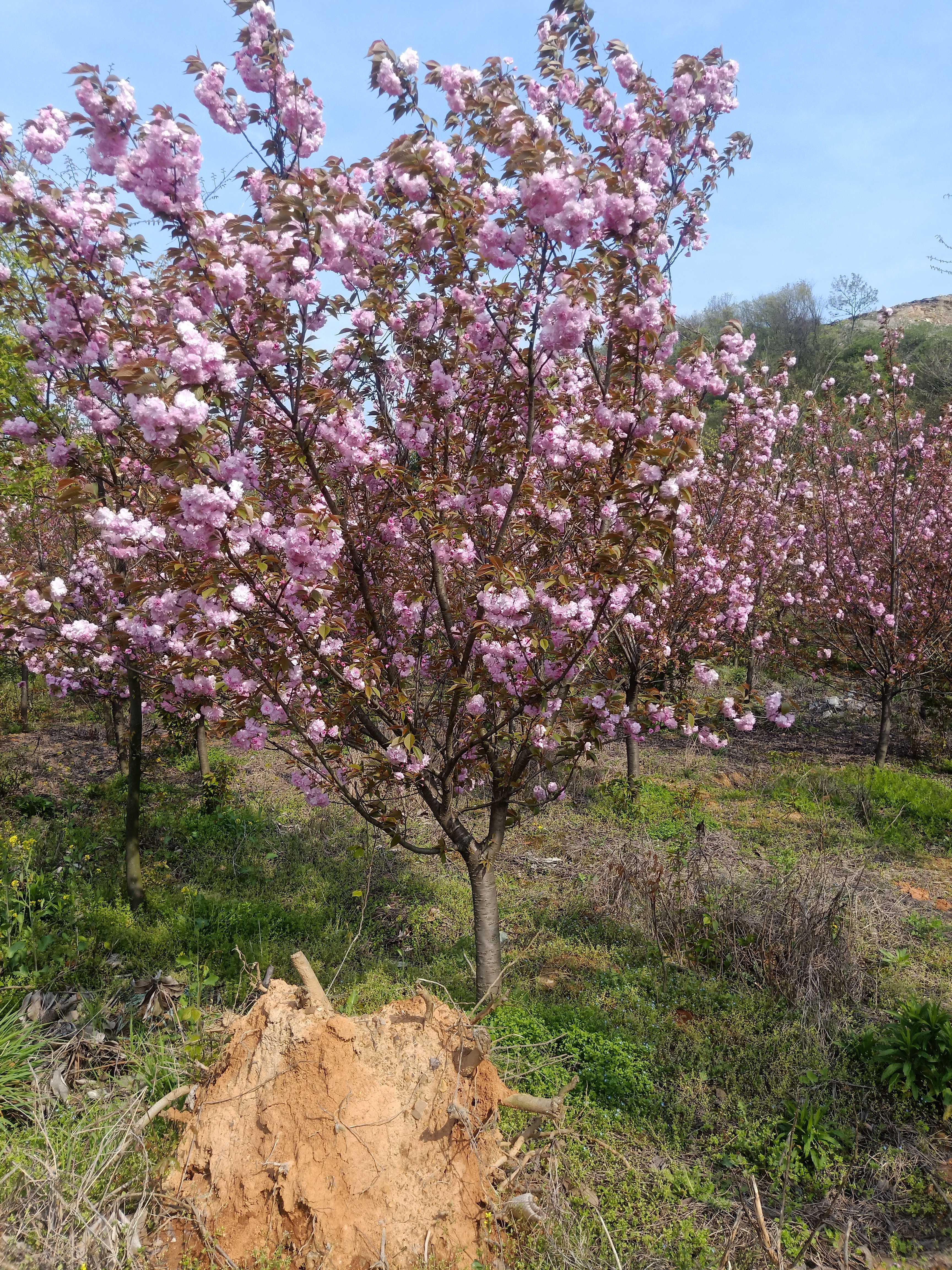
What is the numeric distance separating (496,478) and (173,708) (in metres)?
3.24

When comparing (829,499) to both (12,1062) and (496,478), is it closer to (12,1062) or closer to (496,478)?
(496,478)

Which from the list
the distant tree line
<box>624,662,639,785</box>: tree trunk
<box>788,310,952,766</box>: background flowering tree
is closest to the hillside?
the distant tree line

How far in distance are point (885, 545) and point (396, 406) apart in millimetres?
8691

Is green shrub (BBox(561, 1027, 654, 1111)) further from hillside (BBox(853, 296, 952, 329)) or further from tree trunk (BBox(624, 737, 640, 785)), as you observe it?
hillside (BBox(853, 296, 952, 329))

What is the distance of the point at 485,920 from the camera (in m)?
3.98

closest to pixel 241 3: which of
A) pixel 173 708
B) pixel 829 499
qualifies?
pixel 173 708

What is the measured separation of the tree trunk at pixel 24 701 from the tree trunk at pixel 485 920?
8.39 metres

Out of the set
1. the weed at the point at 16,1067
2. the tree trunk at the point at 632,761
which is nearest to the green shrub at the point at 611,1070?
the weed at the point at 16,1067

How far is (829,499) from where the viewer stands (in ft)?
38.1

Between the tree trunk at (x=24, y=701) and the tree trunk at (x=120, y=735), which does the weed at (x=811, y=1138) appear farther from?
the tree trunk at (x=24, y=701)

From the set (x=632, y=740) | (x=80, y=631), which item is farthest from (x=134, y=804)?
(x=632, y=740)

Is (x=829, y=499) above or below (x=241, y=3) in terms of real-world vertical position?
below

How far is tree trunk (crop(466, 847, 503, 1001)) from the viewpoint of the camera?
12.9 ft

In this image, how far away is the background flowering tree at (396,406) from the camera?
2.85 meters
